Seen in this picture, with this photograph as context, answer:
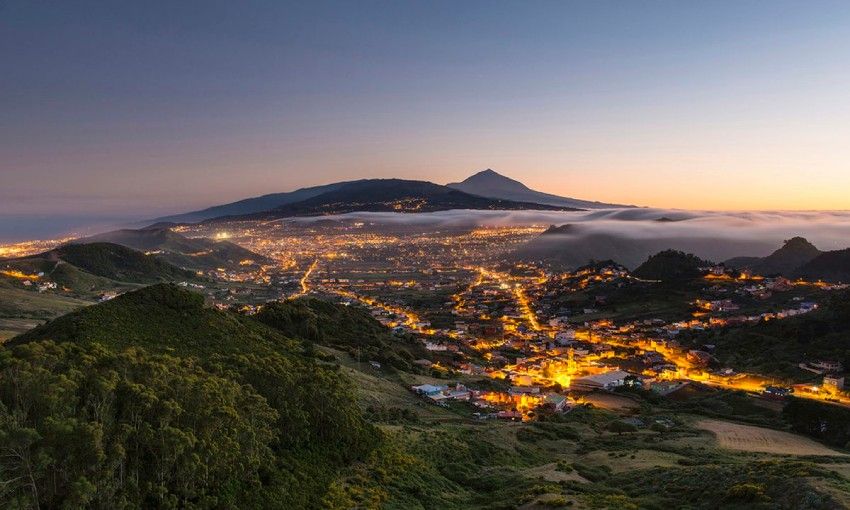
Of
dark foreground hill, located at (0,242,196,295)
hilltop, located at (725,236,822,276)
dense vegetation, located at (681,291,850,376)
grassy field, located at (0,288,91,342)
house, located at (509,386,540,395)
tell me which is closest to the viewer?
house, located at (509,386,540,395)

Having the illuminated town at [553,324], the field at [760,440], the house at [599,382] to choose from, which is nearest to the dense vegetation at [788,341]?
the illuminated town at [553,324]

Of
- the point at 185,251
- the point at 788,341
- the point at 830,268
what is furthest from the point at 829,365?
the point at 185,251

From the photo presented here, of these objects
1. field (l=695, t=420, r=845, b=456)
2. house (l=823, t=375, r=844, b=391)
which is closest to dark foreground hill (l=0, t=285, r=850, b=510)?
field (l=695, t=420, r=845, b=456)

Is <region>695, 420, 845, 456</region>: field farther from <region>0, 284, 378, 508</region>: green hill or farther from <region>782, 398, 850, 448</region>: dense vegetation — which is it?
<region>0, 284, 378, 508</region>: green hill

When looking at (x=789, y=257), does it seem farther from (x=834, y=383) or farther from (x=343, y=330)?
(x=343, y=330)

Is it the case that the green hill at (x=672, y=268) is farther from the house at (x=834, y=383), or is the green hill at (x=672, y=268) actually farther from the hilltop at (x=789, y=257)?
the house at (x=834, y=383)
